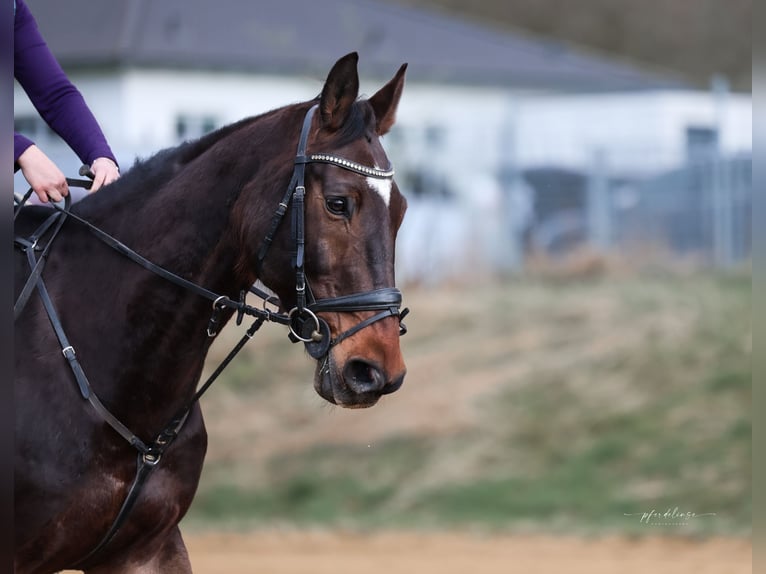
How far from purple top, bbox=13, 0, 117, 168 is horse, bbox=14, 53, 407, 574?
0.83 ft

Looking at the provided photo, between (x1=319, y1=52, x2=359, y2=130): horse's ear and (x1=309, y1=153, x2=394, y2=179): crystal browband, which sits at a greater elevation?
(x1=319, y1=52, x2=359, y2=130): horse's ear

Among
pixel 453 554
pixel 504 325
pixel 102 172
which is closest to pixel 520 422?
pixel 504 325

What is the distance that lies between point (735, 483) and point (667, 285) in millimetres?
3860

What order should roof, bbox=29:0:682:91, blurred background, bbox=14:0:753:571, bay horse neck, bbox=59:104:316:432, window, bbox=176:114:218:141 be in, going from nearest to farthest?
bay horse neck, bbox=59:104:316:432 < blurred background, bbox=14:0:753:571 < window, bbox=176:114:218:141 < roof, bbox=29:0:682:91

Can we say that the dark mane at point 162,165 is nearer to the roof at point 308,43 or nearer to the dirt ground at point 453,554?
the dirt ground at point 453,554

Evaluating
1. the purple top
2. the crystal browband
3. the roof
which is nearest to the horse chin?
the crystal browband

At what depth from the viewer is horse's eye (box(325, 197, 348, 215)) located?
315 cm

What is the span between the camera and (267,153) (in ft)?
11.0

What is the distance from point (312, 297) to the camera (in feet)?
10.4

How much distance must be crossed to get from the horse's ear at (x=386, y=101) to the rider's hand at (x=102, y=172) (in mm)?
951

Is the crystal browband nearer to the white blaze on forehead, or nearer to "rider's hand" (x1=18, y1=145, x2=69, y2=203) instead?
the white blaze on forehead

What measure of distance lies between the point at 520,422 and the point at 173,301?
8.61m

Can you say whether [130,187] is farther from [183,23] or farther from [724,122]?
[183,23]

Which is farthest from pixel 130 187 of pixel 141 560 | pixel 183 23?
pixel 183 23
